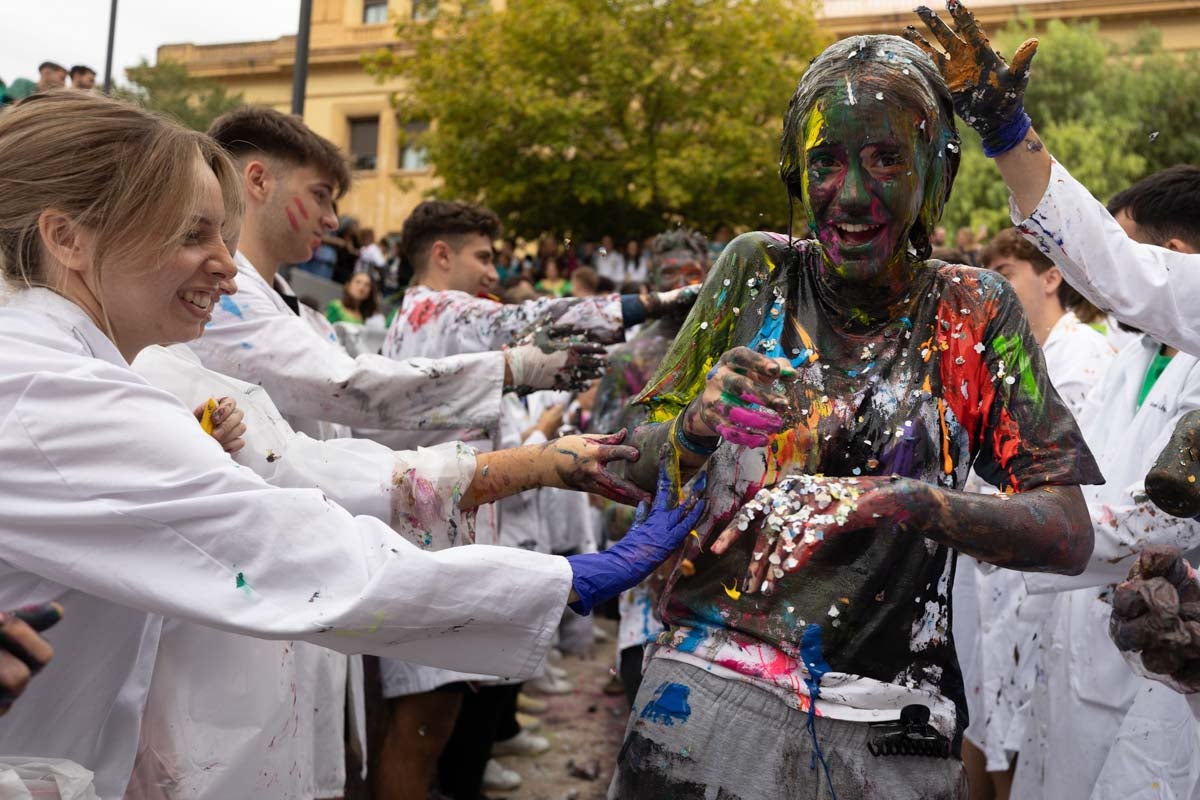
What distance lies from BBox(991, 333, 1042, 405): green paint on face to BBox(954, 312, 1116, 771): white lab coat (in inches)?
71.7

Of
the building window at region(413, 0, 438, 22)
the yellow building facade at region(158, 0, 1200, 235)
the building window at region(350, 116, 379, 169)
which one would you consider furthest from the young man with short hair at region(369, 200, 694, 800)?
the building window at region(350, 116, 379, 169)

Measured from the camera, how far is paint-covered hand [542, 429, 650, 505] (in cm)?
214

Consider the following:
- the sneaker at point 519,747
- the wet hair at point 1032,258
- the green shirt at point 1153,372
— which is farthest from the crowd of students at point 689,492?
the sneaker at point 519,747

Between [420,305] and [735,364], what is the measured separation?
2.83 m

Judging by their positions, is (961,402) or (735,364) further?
(961,402)

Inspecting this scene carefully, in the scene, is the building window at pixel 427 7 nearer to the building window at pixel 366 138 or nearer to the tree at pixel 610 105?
the tree at pixel 610 105

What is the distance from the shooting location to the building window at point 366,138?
100.0 ft

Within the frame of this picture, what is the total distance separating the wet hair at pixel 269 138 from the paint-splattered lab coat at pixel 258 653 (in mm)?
1007

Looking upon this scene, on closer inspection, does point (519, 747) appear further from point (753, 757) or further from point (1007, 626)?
point (753, 757)

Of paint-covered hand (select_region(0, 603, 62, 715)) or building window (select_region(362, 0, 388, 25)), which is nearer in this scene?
paint-covered hand (select_region(0, 603, 62, 715))

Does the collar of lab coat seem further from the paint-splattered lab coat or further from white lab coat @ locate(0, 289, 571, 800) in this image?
the paint-splattered lab coat

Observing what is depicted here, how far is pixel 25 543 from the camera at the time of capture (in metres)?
1.71

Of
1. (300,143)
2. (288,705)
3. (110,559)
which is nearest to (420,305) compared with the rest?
(300,143)

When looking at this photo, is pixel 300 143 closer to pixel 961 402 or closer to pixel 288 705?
pixel 288 705
